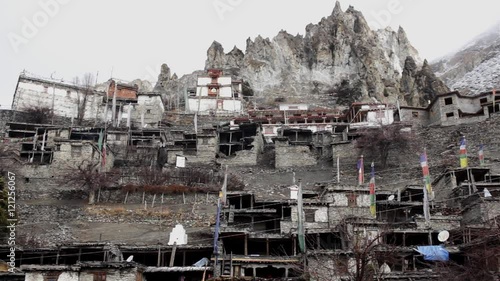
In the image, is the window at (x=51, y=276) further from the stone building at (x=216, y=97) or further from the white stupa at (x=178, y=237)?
the stone building at (x=216, y=97)

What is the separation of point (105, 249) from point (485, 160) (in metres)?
33.9

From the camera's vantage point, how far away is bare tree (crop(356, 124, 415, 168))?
52719mm

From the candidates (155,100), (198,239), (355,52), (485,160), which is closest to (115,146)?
(155,100)

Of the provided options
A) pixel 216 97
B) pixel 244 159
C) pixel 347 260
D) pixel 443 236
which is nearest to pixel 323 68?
pixel 216 97

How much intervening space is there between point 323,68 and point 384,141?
56707 mm

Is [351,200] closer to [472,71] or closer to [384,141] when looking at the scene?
[384,141]

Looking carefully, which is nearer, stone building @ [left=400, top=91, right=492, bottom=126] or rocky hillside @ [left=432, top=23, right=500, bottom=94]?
stone building @ [left=400, top=91, right=492, bottom=126]

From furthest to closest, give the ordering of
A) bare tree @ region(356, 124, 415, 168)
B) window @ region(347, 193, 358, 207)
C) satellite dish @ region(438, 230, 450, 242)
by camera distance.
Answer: bare tree @ region(356, 124, 415, 168) < window @ region(347, 193, 358, 207) < satellite dish @ region(438, 230, 450, 242)

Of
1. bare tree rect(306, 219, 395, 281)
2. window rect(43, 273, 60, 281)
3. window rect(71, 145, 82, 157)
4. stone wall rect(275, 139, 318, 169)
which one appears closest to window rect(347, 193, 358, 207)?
bare tree rect(306, 219, 395, 281)

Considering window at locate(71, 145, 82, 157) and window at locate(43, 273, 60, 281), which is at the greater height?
window at locate(71, 145, 82, 157)

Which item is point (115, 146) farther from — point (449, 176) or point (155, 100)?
point (449, 176)

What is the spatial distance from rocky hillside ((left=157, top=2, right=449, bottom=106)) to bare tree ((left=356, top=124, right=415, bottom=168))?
37.0 m

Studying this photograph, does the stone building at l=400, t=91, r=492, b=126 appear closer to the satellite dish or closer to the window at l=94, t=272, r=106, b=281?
the satellite dish

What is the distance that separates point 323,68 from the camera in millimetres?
107500
